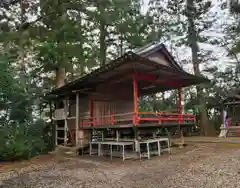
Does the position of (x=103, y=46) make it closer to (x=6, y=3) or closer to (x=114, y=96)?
(x=114, y=96)

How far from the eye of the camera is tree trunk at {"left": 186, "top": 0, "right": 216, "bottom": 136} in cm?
2008

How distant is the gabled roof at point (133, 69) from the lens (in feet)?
30.7

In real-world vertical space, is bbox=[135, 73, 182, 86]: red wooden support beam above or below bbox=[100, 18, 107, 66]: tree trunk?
below

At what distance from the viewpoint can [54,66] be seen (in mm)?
15656

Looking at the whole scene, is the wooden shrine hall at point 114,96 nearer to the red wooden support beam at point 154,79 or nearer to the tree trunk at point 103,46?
the red wooden support beam at point 154,79

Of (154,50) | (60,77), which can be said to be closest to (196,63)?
(154,50)

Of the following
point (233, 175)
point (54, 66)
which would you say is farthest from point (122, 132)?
point (54, 66)

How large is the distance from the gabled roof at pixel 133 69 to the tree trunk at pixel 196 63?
6.81m

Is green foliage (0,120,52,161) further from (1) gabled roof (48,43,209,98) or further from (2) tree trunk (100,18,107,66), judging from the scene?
(2) tree trunk (100,18,107,66)

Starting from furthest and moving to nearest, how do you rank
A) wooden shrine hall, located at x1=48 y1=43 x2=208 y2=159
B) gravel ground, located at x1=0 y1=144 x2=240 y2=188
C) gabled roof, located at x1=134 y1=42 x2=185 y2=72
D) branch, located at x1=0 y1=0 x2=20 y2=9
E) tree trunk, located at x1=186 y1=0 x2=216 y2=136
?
1. tree trunk, located at x1=186 y1=0 x2=216 y2=136
2. gabled roof, located at x1=134 y1=42 x2=185 y2=72
3. wooden shrine hall, located at x1=48 y1=43 x2=208 y2=159
4. branch, located at x1=0 y1=0 x2=20 y2=9
5. gravel ground, located at x1=0 y1=144 x2=240 y2=188

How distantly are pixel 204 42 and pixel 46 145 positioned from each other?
15437mm

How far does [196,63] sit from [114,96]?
10.1 meters

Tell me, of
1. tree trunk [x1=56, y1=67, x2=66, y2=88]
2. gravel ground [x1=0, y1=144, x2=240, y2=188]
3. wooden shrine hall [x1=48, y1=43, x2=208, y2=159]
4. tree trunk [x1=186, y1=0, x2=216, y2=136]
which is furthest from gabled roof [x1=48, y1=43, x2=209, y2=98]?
tree trunk [x1=186, y1=0, x2=216, y2=136]

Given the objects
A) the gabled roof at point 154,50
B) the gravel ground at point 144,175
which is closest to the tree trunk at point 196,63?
the gabled roof at point 154,50
